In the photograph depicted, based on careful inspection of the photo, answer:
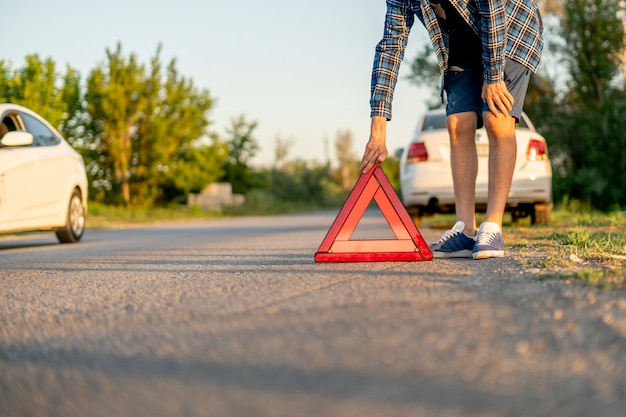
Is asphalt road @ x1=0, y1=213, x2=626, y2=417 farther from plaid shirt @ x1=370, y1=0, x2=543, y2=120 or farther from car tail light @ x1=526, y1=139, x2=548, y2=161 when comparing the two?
car tail light @ x1=526, y1=139, x2=548, y2=161

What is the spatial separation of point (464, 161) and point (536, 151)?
16.8 feet

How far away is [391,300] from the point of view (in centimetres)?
289

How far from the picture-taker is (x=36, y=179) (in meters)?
8.40

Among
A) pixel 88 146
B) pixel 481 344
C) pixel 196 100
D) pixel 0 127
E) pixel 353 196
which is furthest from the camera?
pixel 196 100

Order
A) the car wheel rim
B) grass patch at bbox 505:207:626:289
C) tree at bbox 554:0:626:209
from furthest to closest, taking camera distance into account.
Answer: tree at bbox 554:0:626:209 < the car wheel rim < grass patch at bbox 505:207:626:289

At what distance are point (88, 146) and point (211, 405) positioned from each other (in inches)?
1120

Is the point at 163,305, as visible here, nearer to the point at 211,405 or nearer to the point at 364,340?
the point at 364,340

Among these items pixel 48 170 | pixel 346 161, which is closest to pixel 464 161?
pixel 48 170

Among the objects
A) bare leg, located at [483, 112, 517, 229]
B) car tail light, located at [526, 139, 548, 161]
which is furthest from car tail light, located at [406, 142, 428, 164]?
bare leg, located at [483, 112, 517, 229]

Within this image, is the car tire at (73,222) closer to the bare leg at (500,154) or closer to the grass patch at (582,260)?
the grass patch at (582,260)

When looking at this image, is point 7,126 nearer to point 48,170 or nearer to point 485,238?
point 48,170

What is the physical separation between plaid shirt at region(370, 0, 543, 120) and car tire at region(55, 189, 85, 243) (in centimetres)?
559

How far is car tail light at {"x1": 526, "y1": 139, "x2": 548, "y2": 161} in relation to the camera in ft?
31.9

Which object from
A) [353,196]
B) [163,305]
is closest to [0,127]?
[353,196]
